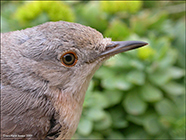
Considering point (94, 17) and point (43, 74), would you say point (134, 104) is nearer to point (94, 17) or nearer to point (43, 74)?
point (94, 17)

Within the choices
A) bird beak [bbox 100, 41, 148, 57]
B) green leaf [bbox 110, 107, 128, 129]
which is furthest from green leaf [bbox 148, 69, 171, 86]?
bird beak [bbox 100, 41, 148, 57]

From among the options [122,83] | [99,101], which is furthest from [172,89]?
[99,101]

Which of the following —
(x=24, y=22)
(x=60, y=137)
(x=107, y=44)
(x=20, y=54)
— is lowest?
(x=60, y=137)

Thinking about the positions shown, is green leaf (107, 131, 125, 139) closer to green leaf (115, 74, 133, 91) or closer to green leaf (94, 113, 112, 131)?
green leaf (94, 113, 112, 131)

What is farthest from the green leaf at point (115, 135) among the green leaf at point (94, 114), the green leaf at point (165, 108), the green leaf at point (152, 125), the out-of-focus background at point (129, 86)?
the green leaf at point (165, 108)

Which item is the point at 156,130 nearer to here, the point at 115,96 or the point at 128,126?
the point at 128,126

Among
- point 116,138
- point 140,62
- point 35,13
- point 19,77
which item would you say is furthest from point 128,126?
point 19,77
